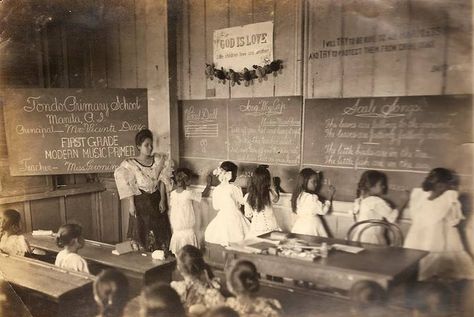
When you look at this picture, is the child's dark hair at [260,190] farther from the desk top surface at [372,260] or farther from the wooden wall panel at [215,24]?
the wooden wall panel at [215,24]

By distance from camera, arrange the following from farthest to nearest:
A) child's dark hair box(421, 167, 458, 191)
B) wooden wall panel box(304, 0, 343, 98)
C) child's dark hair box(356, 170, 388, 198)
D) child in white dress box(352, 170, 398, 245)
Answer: wooden wall panel box(304, 0, 343, 98)
child's dark hair box(356, 170, 388, 198)
child in white dress box(352, 170, 398, 245)
child's dark hair box(421, 167, 458, 191)

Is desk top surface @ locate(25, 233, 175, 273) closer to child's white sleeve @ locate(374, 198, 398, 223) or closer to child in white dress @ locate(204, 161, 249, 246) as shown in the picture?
child in white dress @ locate(204, 161, 249, 246)

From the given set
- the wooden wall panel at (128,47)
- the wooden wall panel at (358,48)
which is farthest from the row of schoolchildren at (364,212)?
the wooden wall panel at (128,47)

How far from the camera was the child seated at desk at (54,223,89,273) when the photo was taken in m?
3.02

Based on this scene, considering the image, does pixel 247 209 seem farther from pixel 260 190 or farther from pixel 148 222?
pixel 148 222

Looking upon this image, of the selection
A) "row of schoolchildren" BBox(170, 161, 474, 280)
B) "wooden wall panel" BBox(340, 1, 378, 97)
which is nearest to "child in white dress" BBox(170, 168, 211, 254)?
"row of schoolchildren" BBox(170, 161, 474, 280)

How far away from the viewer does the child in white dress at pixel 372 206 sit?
11.0 ft

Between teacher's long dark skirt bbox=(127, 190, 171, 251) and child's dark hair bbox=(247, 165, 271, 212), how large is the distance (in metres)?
1.24

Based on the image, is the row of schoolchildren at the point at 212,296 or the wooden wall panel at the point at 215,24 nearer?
the row of schoolchildren at the point at 212,296

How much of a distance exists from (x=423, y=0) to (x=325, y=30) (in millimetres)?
850

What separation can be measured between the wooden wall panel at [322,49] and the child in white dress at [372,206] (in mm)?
845

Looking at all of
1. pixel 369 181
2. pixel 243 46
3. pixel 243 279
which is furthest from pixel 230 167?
pixel 243 279

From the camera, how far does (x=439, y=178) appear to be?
3.14 m

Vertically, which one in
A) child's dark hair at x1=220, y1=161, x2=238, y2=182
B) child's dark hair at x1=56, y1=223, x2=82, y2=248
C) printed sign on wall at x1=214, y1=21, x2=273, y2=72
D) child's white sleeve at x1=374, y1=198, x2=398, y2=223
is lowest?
child's dark hair at x1=56, y1=223, x2=82, y2=248
